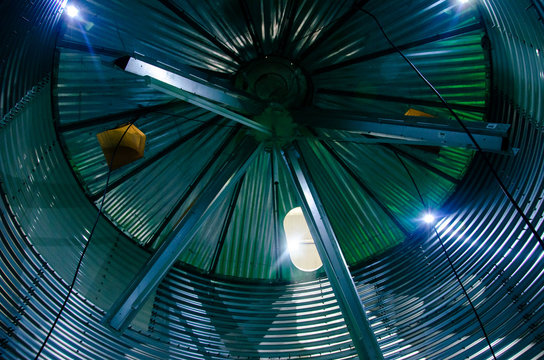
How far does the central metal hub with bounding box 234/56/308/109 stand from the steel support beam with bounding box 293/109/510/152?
1.32m

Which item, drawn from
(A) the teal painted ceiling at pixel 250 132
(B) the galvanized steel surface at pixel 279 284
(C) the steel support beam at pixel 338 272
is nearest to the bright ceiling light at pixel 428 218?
(A) the teal painted ceiling at pixel 250 132

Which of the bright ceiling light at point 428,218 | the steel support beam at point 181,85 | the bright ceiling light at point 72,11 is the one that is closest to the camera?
the steel support beam at point 181,85

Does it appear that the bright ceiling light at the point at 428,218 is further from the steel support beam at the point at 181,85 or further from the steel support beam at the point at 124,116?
the steel support beam at the point at 124,116

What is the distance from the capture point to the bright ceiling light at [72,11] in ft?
17.7

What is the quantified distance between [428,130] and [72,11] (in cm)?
477

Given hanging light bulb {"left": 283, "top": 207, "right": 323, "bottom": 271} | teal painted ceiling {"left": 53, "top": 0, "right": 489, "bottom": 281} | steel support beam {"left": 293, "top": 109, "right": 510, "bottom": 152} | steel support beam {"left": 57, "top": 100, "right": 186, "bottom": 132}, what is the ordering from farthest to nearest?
steel support beam {"left": 57, "top": 100, "right": 186, "bottom": 132}, hanging light bulb {"left": 283, "top": 207, "right": 323, "bottom": 271}, teal painted ceiling {"left": 53, "top": 0, "right": 489, "bottom": 281}, steel support beam {"left": 293, "top": 109, "right": 510, "bottom": 152}

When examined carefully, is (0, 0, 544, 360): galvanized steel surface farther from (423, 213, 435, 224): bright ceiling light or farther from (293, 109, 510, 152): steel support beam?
(293, 109, 510, 152): steel support beam

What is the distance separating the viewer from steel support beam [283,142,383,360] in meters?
4.84

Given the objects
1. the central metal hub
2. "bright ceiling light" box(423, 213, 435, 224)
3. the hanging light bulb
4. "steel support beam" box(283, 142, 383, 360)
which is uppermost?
the central metal hub

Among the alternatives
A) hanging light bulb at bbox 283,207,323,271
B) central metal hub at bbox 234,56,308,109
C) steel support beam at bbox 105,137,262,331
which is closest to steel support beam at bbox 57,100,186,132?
central metal hub at bbox 234,56,308,109

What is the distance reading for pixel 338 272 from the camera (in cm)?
527

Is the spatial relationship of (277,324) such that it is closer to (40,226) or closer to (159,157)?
(159,157)

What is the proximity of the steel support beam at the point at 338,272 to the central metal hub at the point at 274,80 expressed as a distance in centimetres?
117

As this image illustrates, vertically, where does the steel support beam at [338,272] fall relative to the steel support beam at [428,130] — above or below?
below
